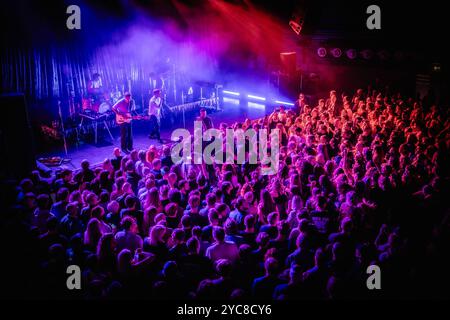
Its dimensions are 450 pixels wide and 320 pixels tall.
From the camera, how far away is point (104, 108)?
10547mm

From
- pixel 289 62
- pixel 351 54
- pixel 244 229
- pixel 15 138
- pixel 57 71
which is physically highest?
pixel 351 54

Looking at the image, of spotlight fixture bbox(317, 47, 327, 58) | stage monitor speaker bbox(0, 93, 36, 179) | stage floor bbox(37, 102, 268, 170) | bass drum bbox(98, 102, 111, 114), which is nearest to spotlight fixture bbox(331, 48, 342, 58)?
spotlight fixture bbox(317, 47, 327, 58)

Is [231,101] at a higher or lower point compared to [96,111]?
higher

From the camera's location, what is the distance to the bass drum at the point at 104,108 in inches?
412

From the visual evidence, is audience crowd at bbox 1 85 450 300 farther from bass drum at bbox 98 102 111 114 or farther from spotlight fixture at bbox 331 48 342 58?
spotlight fixture at bbox 331 48 342 58

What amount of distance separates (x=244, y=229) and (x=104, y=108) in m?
7.42

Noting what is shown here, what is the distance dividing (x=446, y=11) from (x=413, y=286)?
1011cm

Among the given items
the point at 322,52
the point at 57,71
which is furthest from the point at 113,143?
the point at 322,52

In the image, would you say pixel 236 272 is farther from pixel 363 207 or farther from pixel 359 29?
pixel 359 29

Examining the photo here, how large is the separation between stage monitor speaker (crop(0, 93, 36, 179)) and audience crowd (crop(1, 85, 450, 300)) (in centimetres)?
180

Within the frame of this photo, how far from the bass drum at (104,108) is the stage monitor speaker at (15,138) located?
348 centimetres

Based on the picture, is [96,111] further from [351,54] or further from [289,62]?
[351,54]

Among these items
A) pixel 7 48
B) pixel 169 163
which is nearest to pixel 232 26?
pixel 7 48

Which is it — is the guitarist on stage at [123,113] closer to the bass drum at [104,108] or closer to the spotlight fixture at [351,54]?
the bass drum at [104,108]
